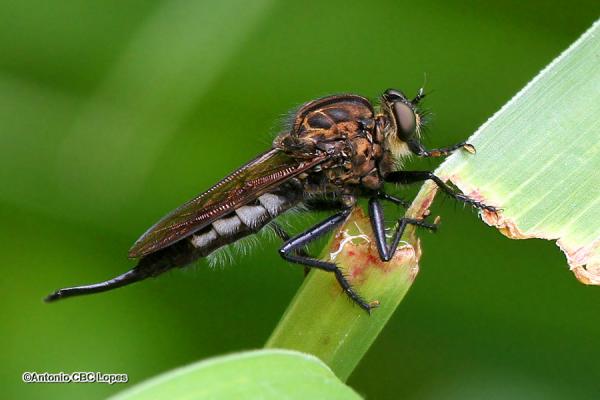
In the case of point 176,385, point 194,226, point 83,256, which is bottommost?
point 83,256

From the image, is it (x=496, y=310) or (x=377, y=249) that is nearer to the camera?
(x=377, y=249)

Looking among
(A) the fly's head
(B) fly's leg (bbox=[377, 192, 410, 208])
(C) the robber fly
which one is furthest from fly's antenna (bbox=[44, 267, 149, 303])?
(A) the fly's head

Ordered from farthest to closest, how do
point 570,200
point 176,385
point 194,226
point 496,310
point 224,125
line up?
point 224,125 < point 496,310 < point 194,226 < point 570,200 < point 176,385

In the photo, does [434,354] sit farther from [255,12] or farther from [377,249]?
[255,12]

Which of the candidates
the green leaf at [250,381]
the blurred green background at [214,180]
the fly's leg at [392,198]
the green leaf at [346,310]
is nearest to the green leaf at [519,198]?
the green leaf at [346,310]

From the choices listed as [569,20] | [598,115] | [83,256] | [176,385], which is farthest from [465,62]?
[176,385]

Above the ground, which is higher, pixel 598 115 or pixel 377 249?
pixel 598 115

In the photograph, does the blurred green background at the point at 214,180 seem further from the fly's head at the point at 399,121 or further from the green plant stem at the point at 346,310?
the green plant stem at the point at 346,310

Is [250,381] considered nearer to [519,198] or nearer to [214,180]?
[519,198]

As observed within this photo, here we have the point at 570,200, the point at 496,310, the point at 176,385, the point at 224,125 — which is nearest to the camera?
the point at 176,385
